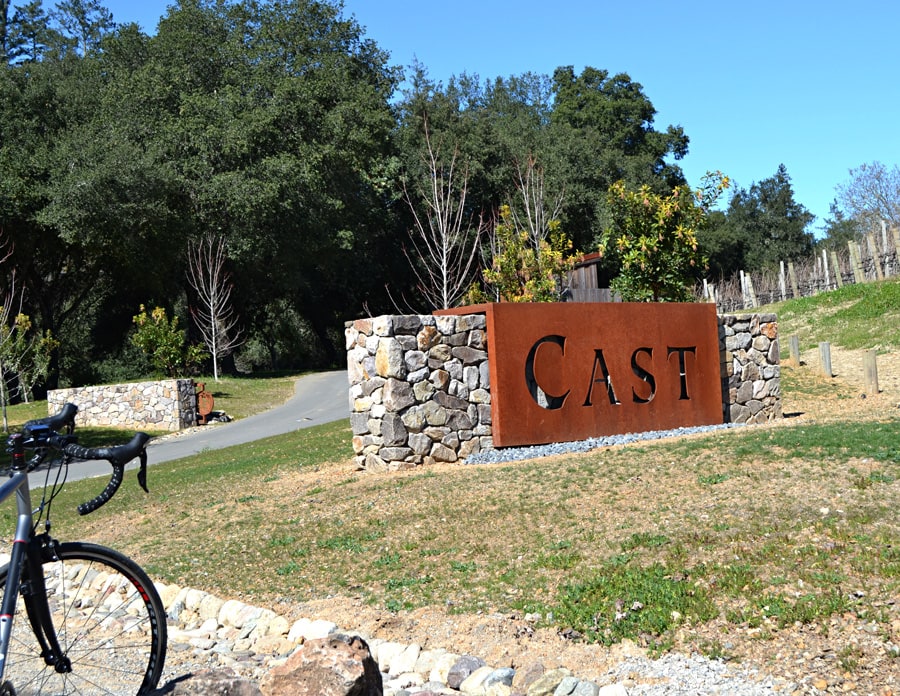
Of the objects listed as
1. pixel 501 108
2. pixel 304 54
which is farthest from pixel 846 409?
pixel 501 108

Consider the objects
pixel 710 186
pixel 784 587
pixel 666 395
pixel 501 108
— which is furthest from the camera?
pixel 501 108

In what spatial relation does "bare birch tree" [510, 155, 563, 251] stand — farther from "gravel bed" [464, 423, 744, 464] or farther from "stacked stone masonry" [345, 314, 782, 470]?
"stacked stone masonry" [345, 314, 782, 470]

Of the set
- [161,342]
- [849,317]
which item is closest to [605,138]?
[849,317]

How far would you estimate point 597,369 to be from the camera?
12.6m

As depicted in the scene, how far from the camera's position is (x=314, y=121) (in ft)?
117

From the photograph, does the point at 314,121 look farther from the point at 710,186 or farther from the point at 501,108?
the point at 501,108

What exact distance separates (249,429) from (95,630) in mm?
17837

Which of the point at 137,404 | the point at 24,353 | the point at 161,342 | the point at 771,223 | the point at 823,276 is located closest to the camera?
the point at 137,404

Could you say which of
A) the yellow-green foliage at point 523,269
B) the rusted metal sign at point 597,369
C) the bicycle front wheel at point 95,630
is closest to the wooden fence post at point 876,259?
the yellow-green foliage at point 523,269

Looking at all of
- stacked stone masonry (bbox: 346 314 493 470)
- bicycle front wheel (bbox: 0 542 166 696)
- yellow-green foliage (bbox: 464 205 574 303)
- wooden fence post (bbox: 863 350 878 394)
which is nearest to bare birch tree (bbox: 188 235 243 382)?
yellow-green foliage (bbox: 464 205 574 303)

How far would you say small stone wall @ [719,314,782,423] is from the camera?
48.0 feet

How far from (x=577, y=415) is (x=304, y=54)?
104 ft

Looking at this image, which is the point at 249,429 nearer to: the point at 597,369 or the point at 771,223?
the point at 597,369

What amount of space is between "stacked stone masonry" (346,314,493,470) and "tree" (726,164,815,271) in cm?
5148
